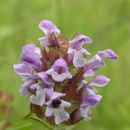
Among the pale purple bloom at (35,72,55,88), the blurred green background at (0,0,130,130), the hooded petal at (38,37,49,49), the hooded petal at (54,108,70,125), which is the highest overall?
the blurred green background at (0,0,130,130)

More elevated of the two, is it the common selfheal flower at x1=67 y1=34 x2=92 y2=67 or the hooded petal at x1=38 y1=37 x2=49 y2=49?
the hooded petal at x1=38 y1=37 x2=49 y2=49

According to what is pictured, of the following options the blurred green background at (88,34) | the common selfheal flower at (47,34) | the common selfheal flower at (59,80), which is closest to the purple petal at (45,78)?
the common selfheal flower at (59,80)

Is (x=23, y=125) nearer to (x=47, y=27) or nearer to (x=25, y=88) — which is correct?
(x=25, y=88)

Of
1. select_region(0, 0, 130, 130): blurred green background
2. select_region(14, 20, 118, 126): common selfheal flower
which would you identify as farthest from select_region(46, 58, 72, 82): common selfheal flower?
select_region(0, 0, 130, 130): blurred green background

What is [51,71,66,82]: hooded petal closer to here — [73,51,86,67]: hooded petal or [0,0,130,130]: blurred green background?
[73,51,86,67]: hooded petal

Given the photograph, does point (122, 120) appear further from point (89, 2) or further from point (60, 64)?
point (89, 2)

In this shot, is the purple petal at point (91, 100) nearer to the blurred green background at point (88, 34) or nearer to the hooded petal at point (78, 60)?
the hooded petal at point (78, 60)

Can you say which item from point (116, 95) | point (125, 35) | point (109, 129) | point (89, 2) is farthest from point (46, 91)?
point (89, 2)

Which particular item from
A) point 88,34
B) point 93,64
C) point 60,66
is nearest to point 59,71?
point 60,66
